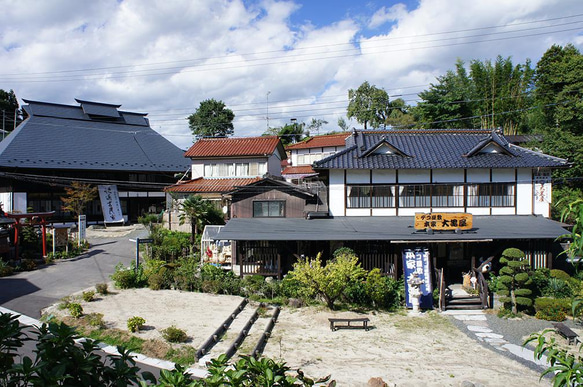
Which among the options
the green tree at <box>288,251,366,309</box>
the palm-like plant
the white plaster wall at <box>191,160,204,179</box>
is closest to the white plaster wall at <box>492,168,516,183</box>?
the green tree at <box>288,251,366,309</box>

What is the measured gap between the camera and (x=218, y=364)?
3980 mm

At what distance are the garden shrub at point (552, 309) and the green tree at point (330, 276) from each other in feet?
24.9

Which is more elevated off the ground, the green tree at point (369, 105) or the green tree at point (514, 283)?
the green tree at point (369, 105)

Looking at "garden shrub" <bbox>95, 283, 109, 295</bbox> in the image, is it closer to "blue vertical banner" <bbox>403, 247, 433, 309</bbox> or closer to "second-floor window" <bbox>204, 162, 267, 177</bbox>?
"blue vertical banner" <bbox>403, 247, 433, 309</bbox>

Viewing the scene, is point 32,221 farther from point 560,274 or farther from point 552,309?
point 560,274

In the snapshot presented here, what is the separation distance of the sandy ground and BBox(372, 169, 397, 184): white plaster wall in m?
8.30

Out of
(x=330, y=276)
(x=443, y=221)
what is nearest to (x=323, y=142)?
(x=443, y=221)

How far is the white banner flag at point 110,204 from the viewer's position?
3456 cm

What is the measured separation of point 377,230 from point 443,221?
131 inches

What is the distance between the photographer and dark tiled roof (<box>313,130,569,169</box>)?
2194cm

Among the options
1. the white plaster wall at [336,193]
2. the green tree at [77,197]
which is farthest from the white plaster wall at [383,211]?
the green tree at [77,197]

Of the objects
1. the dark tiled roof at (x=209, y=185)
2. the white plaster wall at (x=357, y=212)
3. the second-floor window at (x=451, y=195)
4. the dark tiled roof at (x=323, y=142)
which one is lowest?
the white plaster wall at (x=357, y=212)

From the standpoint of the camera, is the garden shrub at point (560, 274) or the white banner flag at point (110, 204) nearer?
the garden shrub at point (560, 274)

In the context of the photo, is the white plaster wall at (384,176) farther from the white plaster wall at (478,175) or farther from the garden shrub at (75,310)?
the garden shrub at (75,310)
